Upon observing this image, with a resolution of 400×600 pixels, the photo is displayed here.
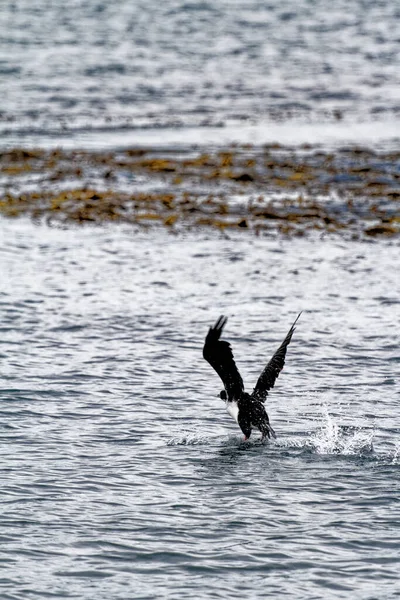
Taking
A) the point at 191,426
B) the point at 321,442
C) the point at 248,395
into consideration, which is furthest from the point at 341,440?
the point at 191,426

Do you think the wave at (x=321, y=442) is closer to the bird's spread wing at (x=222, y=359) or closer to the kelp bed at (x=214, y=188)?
the bird's spread wing at (x=222, y=359)

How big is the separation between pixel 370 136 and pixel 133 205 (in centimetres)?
837

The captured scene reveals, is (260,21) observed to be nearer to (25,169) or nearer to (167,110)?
(167,110)

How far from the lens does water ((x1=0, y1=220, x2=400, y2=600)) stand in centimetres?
785

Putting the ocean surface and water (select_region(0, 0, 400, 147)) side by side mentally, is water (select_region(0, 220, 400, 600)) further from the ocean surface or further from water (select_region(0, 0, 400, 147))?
water (select_region(0, 0, 400, 147))

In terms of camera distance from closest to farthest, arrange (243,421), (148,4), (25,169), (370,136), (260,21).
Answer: (243,421) → (25,169) → (370,136) → (260,21) → (148,4)

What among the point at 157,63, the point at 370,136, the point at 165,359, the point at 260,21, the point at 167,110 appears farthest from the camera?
the point at 260,21

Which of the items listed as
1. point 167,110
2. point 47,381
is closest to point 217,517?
point 47,381

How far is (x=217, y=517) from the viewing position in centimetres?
859

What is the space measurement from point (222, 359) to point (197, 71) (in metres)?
28.9

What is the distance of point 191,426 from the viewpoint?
10.6m

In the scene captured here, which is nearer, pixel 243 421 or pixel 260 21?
pixel 243 421

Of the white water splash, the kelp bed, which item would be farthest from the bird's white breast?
the kelp bed

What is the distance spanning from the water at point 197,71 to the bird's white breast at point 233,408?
15692 millimetres
